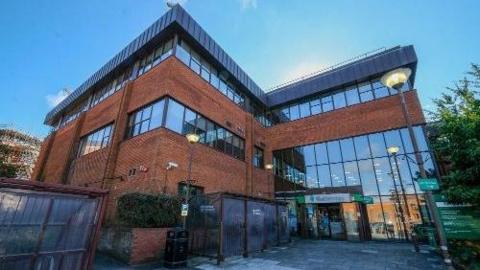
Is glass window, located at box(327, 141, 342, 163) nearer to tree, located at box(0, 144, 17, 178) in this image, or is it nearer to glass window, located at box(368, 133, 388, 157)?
glass window, located at box(368, 133, 388, 157)

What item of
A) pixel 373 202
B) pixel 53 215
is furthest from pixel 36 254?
pixel 373 202

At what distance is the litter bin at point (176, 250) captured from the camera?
8928 millimetres

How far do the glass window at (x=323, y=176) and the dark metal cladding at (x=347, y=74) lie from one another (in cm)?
710

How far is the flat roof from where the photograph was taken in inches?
630

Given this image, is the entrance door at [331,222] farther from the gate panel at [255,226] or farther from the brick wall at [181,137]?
the gate panel at [255,226]

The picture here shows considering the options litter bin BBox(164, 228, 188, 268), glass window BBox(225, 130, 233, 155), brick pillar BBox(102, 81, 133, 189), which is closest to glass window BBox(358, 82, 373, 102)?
glass window BBox(225, 130, 233, 155)

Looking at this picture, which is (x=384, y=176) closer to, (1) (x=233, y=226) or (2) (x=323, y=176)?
(2) (x=323, y=176)

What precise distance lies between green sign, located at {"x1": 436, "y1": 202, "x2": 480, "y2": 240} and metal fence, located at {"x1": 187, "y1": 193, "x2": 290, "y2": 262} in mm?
8123

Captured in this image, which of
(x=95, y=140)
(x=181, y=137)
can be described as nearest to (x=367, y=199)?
(x=181, y=137)

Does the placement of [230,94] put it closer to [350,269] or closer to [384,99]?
[384,99]

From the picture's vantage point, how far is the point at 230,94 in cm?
2095

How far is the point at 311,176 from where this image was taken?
20.8 m

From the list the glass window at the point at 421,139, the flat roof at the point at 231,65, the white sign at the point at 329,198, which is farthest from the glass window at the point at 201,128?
the glass window at the point at 421,139

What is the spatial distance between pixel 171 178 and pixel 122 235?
12.8 feet
